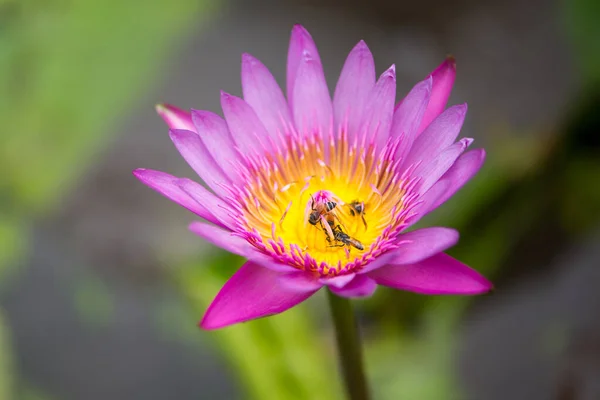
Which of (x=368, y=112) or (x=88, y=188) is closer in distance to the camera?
(x=368, y=112)

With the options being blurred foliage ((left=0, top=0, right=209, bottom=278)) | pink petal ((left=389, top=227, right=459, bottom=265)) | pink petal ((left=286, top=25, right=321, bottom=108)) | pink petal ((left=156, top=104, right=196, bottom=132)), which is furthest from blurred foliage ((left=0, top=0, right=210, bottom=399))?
pink petal ((left=389, top=227, right=459, bottom=265))

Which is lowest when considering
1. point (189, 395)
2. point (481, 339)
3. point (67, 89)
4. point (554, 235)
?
point (189, 395)

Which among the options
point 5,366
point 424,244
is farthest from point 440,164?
point 5,366

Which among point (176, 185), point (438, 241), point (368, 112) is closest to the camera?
point (438, 241)

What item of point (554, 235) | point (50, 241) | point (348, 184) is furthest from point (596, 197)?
point (50, 241)

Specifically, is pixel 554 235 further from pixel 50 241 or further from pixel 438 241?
pixel 50 241

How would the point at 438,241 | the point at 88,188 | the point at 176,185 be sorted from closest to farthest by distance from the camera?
the point at 438,241 → the point at 176,185 → the point at 88,188

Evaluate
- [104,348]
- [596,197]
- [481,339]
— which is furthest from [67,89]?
[596,197]

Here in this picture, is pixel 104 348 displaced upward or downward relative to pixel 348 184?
downward
